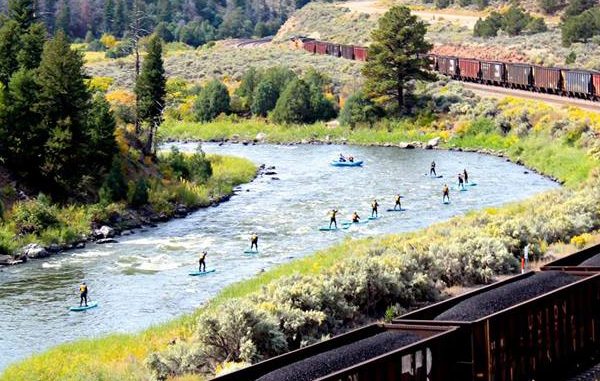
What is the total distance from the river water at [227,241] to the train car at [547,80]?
1429 cm

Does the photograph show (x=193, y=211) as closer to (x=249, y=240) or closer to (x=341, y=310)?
(x=249, y=240)

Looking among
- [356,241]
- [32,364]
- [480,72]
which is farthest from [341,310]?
[480,72]

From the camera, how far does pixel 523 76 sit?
319ft

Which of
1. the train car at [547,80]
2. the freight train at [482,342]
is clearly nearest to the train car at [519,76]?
the train car at [547,80]

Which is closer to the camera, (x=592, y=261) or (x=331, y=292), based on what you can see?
(x=592, y=261)

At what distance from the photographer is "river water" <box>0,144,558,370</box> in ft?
123

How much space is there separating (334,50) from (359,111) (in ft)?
134

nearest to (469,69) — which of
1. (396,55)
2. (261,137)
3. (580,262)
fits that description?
(396,55)

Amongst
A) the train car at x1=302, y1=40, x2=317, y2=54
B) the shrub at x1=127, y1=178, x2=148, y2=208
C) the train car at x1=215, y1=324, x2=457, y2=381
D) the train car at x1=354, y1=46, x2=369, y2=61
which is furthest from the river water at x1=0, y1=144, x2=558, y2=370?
the train car at x1=302, y1=40, x2=317, y2=54

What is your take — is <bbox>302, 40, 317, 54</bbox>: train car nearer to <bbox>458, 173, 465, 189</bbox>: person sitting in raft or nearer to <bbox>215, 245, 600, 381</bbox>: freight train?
<bbox>458, 173, 465, 189</bbox>: person sitting in raft

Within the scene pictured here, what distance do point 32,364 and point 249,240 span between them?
75.0 feet

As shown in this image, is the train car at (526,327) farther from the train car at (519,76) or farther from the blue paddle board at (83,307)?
the train car at (519,76)

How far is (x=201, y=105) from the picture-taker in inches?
4333

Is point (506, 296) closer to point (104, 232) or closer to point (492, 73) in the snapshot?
point (104, 232)
